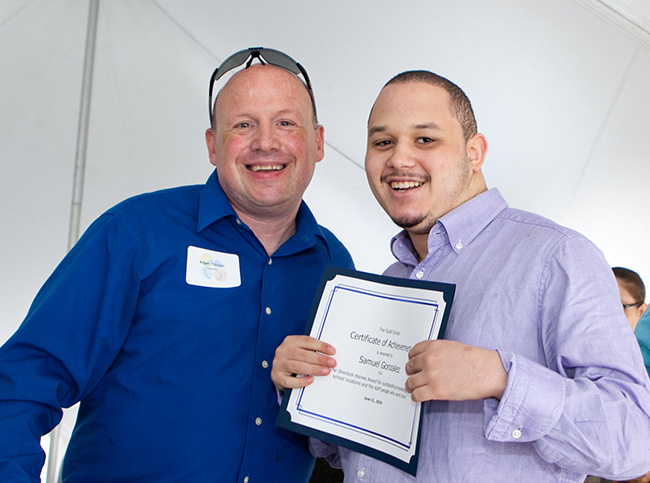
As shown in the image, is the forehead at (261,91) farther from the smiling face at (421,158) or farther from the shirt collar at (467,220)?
the shirt collar at (467,220)

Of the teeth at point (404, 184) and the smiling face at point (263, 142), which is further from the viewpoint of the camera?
the smiling face at point (263, 142)

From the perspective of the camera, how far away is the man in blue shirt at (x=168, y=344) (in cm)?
137

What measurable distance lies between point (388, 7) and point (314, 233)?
1.82m

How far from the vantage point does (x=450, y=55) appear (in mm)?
3113

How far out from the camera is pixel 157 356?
150 cm

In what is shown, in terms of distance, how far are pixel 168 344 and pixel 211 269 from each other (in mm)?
236

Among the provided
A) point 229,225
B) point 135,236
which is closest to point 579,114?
point 229,225

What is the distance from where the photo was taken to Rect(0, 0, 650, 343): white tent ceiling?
117 inches

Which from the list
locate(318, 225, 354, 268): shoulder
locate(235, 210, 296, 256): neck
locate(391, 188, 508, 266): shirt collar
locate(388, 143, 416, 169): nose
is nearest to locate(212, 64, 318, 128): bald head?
locate(235, 210, 296, 256): neck

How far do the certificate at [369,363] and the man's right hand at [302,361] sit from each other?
0.02 m

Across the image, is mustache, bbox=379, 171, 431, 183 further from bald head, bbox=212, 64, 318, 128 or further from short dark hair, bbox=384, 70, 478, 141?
bald head, bbox=212, 64, 318, 128

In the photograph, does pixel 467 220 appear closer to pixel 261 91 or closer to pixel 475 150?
pixel 475 150

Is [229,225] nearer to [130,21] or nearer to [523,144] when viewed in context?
[523,144]

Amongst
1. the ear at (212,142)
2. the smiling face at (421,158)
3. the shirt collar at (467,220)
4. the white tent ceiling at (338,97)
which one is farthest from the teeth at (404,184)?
the white tent ceiling at (338,97)
